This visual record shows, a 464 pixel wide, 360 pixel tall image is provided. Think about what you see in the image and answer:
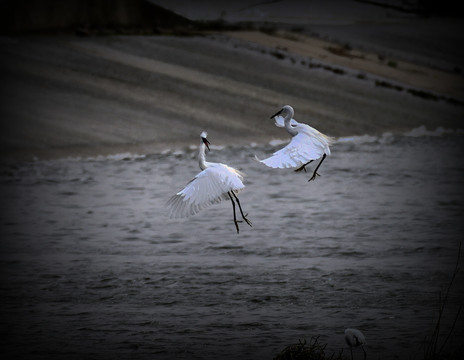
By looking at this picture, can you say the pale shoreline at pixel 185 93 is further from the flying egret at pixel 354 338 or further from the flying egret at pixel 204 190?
the flying egret at pixel 354 338

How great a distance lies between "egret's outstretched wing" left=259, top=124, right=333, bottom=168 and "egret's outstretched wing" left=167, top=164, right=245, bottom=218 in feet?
1.69

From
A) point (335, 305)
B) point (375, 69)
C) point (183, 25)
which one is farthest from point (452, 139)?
point (335, 305)

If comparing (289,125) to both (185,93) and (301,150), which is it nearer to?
(301,150)

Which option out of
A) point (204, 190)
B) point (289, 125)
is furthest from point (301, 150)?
point (204, 190)

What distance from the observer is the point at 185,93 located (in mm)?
13312

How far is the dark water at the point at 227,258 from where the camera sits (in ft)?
19.9

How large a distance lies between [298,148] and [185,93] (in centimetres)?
813

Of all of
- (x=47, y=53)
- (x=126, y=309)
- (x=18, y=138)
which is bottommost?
(x=126, y=309)

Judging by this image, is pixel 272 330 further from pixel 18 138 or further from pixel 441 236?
pixel 18 138

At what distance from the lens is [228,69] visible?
14211mm

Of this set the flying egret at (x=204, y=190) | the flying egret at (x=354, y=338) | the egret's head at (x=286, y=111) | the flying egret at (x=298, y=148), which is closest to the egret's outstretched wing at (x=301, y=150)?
the flying egret at (x=298, y=148)

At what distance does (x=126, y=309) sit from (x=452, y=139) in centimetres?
740

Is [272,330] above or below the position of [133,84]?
below

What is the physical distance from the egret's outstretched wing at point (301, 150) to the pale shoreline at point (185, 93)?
6339 millimetres
